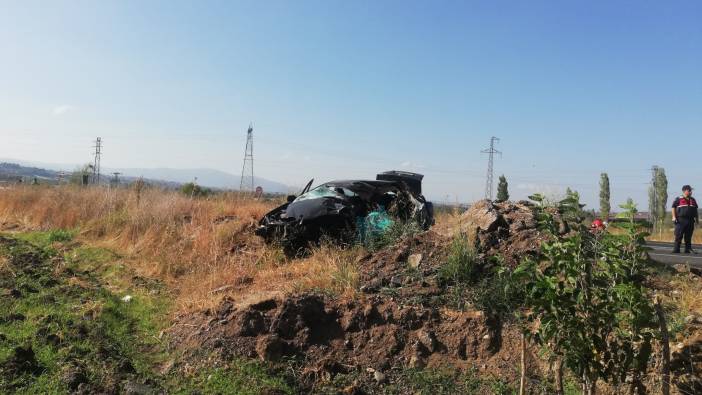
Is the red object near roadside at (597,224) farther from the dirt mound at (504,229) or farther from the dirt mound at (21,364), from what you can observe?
the dirt mound at (21,364)

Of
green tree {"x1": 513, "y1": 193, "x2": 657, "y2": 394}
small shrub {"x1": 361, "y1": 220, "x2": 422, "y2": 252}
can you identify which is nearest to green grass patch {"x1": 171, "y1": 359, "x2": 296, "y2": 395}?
green tree {"x1": 513, "y1": 193, "x2": 657, "y2": 394}

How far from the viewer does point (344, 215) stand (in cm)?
793

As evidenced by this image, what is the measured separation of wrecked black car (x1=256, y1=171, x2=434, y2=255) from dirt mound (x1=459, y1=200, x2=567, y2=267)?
3.46ft

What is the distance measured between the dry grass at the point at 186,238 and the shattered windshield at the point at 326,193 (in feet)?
3.99

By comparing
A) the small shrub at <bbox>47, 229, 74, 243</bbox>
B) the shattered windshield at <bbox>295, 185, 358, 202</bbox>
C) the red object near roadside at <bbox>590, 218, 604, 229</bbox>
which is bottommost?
the small shrub at <bbox>47, 229, 74, 243</bbox>

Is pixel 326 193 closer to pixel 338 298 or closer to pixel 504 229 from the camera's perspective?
pixel 504 229

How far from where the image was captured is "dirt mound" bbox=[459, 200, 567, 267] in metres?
5.55

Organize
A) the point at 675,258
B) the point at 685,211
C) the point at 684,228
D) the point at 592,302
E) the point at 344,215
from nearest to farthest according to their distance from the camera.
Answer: the point at 592,302 → the point at 344,215 → the point at 675,258 → the point at 685,211 → the point at 684,228

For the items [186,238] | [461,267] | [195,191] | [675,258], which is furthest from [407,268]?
[195,191]

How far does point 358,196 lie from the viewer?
874 cm

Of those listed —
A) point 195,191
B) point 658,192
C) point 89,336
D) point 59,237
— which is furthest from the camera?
point 658,192

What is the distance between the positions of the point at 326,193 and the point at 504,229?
3827mm

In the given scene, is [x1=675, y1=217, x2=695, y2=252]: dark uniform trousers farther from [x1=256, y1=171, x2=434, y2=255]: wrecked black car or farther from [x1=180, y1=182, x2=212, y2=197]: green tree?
[x1=180, y1=182, x2=212, y2=197]: green tree

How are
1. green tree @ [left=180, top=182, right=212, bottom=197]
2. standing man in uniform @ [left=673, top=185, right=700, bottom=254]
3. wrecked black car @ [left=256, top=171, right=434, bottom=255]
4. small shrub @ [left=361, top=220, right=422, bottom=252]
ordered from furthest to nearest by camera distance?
green tree @ [left=180, top=182, right=212, bottom=197] < standing man in uniform @ [left=673, top=185, right=700, bottom=254] < wrecked black car @ [left=256, top=171, right=434, bottom=255] < small shrub @ [left=361, top=220, right=422, bottom=252]
